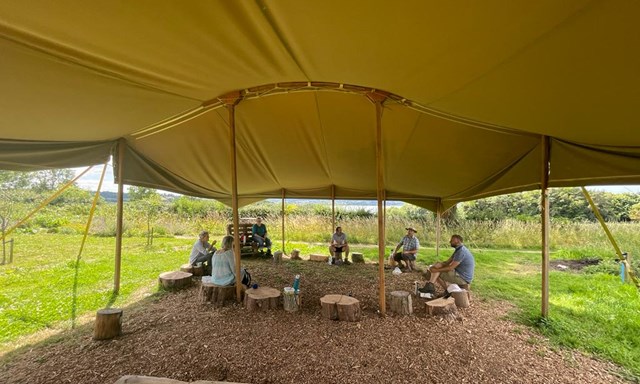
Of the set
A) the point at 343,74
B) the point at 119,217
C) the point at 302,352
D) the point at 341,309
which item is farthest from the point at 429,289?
the point at 119,217

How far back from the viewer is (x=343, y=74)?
240 centimetres

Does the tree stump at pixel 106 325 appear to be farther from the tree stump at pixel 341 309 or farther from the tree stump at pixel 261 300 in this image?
the tree stump at pixel 341 309

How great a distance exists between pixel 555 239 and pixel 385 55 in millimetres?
12157

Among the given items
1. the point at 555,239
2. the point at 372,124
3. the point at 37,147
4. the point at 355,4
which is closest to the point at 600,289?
the point at 372,124

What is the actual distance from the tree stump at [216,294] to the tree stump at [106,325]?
1219mm

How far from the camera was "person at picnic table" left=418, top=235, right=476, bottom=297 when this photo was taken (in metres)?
4.67

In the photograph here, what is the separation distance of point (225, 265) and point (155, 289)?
168 cm

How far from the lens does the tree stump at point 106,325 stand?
3.16 m

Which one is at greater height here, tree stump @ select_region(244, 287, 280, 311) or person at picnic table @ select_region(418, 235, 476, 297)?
person at picnic table @ select_region(418, 235, 476, 297)

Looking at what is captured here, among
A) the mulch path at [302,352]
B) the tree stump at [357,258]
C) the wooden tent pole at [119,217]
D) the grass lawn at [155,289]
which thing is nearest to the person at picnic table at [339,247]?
the tree stump at [357,258]

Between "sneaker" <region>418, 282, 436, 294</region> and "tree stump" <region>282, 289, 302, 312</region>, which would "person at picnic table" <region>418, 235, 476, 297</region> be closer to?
"sneaker" <region>418, 282, 436, 294</region>

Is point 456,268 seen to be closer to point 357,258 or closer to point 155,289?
point 357,258

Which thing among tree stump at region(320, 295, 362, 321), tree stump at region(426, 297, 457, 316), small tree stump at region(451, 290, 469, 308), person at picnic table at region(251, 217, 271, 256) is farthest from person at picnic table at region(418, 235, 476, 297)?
person at picnic table at region(251, 217, 271, 256)

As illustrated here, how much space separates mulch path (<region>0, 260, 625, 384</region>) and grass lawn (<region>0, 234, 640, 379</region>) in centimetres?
46
